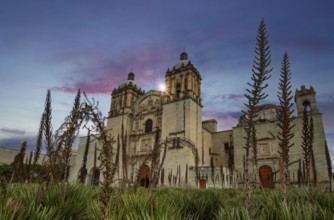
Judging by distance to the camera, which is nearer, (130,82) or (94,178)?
(94,178)

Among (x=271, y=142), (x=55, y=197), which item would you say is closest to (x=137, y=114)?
(x=271, y=142)

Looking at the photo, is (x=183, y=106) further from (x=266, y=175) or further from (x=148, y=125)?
(x=266, y=175)

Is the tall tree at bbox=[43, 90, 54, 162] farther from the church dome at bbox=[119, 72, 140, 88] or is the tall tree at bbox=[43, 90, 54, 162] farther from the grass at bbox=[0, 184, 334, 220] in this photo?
the church dome at bbox=[119, 72, 140, 88]

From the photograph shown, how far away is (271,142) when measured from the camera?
28.8m

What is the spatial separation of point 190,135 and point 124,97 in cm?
1614

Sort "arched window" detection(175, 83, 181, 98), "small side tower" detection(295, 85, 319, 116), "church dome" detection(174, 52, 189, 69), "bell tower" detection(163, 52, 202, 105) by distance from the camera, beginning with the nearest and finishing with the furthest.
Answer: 1. "small side tower" detection(295, 85, 319, 116)
2. "bell tower" detection(163, 52, 202, 105)
3. "arched window" detection(175, 83, 181, 98)
4. "church dome" detection(174, 52, 189, 69)

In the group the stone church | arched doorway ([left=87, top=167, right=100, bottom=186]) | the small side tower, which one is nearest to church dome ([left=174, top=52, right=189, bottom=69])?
the stone church

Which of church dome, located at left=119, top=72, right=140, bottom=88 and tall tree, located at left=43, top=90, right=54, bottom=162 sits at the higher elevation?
church dome, located at left=119, top=72, right=140, bottom=88

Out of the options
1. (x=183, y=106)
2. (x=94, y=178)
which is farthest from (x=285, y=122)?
(x=183, y=106)

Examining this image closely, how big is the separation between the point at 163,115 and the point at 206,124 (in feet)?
37.4

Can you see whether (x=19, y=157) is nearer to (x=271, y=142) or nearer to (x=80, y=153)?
(x=271, y=142)

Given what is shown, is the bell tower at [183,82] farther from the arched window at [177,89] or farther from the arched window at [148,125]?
the arched window at [148,125]

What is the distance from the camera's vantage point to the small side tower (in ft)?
89.1

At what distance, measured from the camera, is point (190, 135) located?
2853cm
